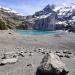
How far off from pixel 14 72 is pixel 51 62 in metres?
2.73

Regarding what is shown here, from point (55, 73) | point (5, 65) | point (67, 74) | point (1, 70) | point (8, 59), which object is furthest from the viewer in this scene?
point (8, 59)

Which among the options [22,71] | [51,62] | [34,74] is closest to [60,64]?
[51,62]

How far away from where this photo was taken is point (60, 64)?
46.0 ft

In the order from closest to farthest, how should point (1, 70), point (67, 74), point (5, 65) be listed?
point (67, 74), point (1, 70), point (5, 65)

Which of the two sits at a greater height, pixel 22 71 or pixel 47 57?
pixel 47 57

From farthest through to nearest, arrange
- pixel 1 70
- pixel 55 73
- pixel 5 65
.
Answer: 1. pixel 5 65
2. pixel 1 70
3. pixel 55 73

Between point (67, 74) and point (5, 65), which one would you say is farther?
point (5, 65)

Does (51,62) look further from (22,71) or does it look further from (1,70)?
(1,70)

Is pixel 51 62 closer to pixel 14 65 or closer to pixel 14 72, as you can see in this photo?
pixel 14 72

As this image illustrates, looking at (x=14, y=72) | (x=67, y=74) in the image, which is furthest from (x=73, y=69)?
(x=14, y=72)

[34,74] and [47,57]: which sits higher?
[47,57]

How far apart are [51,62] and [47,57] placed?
2.69 ft

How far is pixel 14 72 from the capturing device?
15.1 m

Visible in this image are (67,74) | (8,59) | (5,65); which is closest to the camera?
(67,74)
